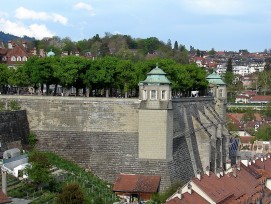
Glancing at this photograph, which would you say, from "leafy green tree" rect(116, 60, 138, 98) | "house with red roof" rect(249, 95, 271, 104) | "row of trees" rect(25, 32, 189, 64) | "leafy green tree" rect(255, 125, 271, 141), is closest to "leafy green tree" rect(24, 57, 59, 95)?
"leafy green tree" rect(116, 60, 138, 98)

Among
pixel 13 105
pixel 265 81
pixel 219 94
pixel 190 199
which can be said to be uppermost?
pixel 219 94

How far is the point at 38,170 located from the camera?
44000 mm

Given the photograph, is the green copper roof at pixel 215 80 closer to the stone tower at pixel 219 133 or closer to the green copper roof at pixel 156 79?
the stone tower at pixel 219 133

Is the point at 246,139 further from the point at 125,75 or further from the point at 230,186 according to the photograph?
the point at 230,186

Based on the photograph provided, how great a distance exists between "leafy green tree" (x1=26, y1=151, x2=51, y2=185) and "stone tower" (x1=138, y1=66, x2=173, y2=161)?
9309 millimetres

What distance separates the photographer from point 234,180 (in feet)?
174

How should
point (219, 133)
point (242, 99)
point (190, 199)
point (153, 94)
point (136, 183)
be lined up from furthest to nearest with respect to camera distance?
point (242, 99)
point (219, 133)
point (153, 94)
point (136, 183)
point (190, 199)

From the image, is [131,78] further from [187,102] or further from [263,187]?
[263,187]

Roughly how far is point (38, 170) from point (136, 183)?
29.8ft

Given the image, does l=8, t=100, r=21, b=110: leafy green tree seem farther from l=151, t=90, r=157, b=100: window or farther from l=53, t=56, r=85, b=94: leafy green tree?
l=53, t=56, r=85, b=94: leafy green tree

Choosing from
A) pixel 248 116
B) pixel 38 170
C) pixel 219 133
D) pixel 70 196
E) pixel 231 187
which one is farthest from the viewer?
pixel 248 116

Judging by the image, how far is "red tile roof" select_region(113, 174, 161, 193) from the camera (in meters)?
50.3

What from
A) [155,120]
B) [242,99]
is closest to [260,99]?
[242,99]

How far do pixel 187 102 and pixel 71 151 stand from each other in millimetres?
11917
